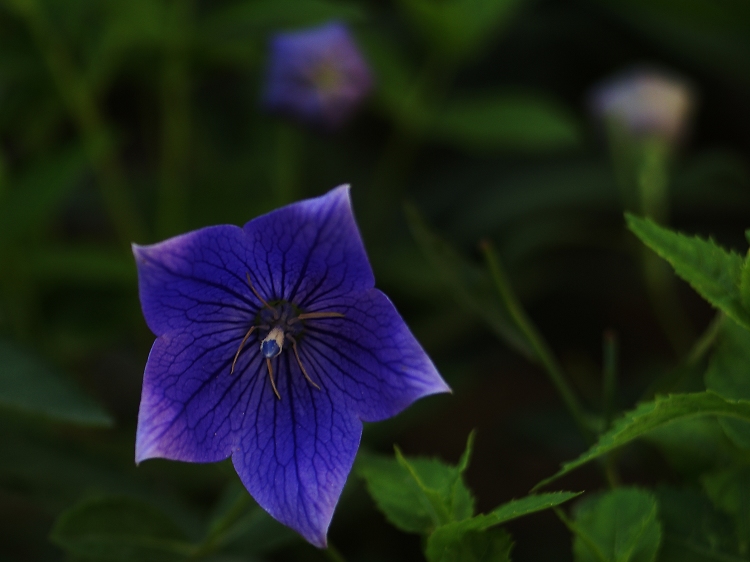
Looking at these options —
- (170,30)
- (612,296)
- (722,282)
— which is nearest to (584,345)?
(612,296)

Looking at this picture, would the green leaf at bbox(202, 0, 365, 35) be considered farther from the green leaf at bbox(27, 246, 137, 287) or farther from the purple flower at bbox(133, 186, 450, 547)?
the purple flower at bbox(133, 186, 450, 547)

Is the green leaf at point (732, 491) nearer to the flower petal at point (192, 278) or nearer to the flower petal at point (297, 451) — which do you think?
the flower petal at point (297, 451)

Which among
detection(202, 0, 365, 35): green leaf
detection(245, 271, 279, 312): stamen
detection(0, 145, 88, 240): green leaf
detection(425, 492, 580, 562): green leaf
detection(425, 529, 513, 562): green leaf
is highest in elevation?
detection(202, 0, 365, 35): green leaf

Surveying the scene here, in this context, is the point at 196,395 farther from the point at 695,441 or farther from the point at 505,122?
the point at 505,122

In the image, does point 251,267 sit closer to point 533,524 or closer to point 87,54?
point 87,54

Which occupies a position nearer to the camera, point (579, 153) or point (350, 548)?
point (350, 548)

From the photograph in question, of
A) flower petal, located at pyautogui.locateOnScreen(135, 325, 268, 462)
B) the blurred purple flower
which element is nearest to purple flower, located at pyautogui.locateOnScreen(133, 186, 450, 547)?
flower petal, located at pyautogui.locateOnScreen(135, 325, 268, 462)
